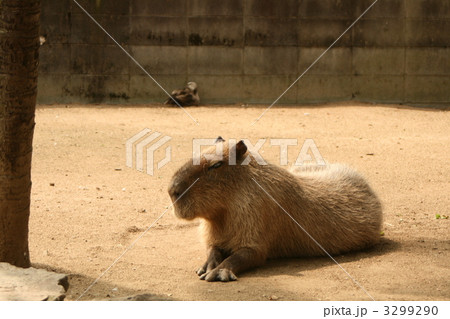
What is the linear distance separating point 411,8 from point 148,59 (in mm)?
4697

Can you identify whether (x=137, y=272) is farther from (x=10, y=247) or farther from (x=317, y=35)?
(x=317, y=35)

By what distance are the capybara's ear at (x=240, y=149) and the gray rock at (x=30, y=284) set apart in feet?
5.02

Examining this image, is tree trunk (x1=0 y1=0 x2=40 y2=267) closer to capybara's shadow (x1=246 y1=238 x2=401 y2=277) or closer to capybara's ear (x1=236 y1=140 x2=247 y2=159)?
capybara's ear (x1=236 y1=140 x2=247 y2=159)

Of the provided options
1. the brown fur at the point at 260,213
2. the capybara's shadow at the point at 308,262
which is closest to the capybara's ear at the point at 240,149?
the brown fur at the point at 260,213

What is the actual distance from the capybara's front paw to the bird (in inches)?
296

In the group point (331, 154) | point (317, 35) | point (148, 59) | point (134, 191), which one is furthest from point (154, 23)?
point (134, 191)

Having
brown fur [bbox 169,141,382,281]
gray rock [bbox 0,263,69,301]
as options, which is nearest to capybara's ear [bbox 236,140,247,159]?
brown fur [bbox 169,141,382,281]

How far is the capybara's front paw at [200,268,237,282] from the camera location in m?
3.91

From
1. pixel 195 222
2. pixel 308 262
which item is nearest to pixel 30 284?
pixel 308 262

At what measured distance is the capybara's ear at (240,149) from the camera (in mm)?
4316

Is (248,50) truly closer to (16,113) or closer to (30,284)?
(16,113)

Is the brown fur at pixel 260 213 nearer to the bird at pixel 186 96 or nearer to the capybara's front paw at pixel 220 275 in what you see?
the capybara's front paw at pixel 220 275

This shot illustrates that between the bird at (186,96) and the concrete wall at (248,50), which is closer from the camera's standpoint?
the bird at (186,96)

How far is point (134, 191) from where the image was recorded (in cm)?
624
